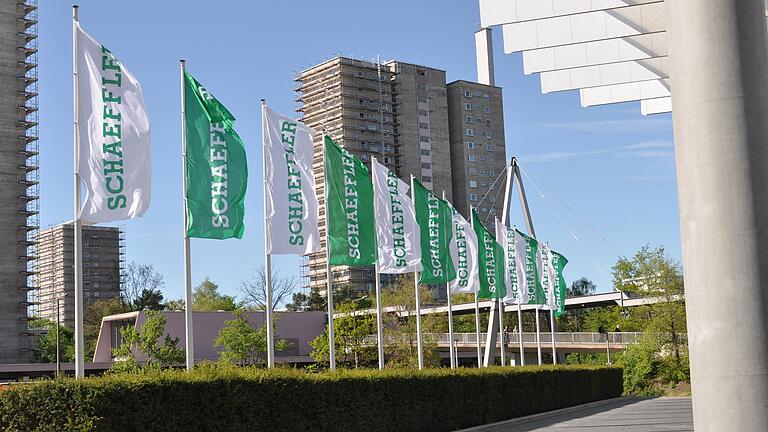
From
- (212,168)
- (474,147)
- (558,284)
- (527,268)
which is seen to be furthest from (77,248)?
(474,147)

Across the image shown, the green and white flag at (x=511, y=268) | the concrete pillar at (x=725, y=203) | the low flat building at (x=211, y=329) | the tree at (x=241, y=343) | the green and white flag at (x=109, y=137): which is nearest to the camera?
the concrete pillar at (x=725, y=203)

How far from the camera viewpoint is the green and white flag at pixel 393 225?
2925 cm

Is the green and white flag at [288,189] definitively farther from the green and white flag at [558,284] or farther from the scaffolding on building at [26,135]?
the scaffolding on building at [26,135]

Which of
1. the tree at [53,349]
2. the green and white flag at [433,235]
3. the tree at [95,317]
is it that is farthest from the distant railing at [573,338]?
the green and white flag at [433,235]

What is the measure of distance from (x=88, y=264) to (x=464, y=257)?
6183 inches

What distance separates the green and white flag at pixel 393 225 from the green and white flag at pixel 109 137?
10747mm

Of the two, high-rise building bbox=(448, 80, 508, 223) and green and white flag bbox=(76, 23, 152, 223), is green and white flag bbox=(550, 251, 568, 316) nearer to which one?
green and white flag bbox=(76, 23, 152, 223)

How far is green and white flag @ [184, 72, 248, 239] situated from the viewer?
20.8 m

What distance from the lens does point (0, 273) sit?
111375mm

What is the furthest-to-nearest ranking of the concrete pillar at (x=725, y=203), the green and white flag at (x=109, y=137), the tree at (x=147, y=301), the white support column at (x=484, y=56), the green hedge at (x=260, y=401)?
the white support column at (x=484, y=56)
the tree at (x=147, y=301)
the green and white flag at (x=109, y=137)
the green hedge at (x=260, y=401)
the concrete pillar at (x=725, y=203)

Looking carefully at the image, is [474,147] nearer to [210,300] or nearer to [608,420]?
[210,300]

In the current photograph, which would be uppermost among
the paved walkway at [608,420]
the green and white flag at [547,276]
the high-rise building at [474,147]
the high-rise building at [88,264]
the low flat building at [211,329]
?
the high-rise building at [474,147]

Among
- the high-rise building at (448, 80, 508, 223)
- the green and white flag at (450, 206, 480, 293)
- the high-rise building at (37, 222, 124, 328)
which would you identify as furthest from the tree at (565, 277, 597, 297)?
the green and white flag at (450, 206, 480, 293)

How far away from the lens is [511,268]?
4366 cm
